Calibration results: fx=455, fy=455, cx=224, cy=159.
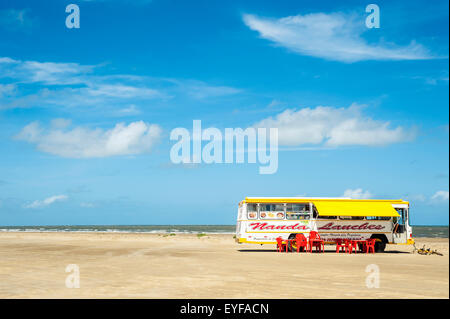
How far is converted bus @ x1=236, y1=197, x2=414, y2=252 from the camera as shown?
28.6 metres

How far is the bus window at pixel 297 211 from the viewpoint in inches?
1129

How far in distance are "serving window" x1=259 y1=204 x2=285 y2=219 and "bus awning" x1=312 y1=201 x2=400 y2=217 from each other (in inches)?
84.9

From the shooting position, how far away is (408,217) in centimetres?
2934

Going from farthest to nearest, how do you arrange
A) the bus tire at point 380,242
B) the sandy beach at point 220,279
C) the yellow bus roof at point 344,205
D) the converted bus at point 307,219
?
the bus tire at point 380,242, the converted bus at point 307,219, the yellow bus roof at point 344,205, the sandy beach at point 220,279

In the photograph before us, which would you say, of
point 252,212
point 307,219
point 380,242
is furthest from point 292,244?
point 380,242

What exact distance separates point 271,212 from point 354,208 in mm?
5201

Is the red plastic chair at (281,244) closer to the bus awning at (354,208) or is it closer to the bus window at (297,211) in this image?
the bus window at (297,211)

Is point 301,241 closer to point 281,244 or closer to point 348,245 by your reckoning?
point 281,244

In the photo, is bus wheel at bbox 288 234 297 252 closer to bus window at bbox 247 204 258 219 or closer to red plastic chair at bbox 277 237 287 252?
Result: red plastic chair at bbox 277 237 287 252

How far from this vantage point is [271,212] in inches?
1131

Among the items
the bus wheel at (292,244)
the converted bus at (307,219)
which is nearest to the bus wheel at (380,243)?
the converted bus at (307,219)
